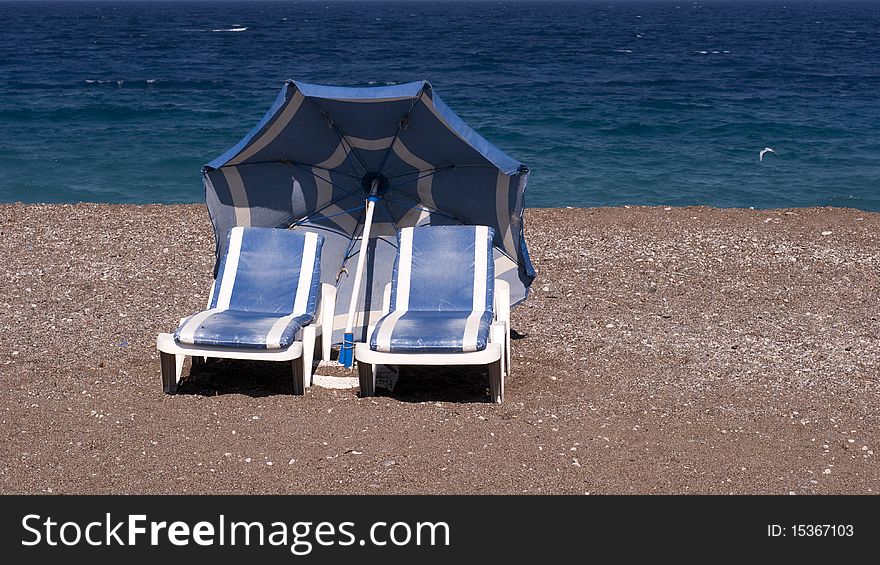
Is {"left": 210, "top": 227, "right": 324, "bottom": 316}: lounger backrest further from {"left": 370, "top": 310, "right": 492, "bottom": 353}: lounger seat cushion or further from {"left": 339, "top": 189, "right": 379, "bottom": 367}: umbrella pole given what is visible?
{"left": 370, "top": 310, "right": 492, "bottom": 353}: lounger seat cushion

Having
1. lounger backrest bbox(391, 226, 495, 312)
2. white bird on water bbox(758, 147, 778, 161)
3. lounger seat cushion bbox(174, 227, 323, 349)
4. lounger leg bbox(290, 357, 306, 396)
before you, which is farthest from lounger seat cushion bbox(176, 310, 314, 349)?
white bird on water bbox(758, 147, 778, 161)

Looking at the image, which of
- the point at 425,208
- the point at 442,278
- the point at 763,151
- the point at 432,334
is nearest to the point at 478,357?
the point at 432,334

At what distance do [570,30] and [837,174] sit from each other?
59904mm

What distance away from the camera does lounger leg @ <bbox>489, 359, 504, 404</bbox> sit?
22.3 ft

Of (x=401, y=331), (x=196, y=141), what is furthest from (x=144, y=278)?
(x=196, y=141)

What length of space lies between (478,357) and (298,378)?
1291 mm

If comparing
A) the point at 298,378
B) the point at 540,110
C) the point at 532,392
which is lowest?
the point at 540,110

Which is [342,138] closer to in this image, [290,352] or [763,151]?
[290,352]

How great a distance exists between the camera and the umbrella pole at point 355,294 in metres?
7.55

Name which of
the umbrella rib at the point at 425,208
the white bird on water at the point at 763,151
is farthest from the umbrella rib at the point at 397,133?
the white bird on water at the point at 763,151

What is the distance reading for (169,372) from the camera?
22.9ft

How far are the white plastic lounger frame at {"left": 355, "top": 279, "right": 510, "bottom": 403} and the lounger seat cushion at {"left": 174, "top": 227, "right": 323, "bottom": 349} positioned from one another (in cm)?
54

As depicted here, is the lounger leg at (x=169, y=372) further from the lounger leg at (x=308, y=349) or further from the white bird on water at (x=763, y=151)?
the white bird on water at (x=763, y=151)

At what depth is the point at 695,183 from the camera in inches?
767
